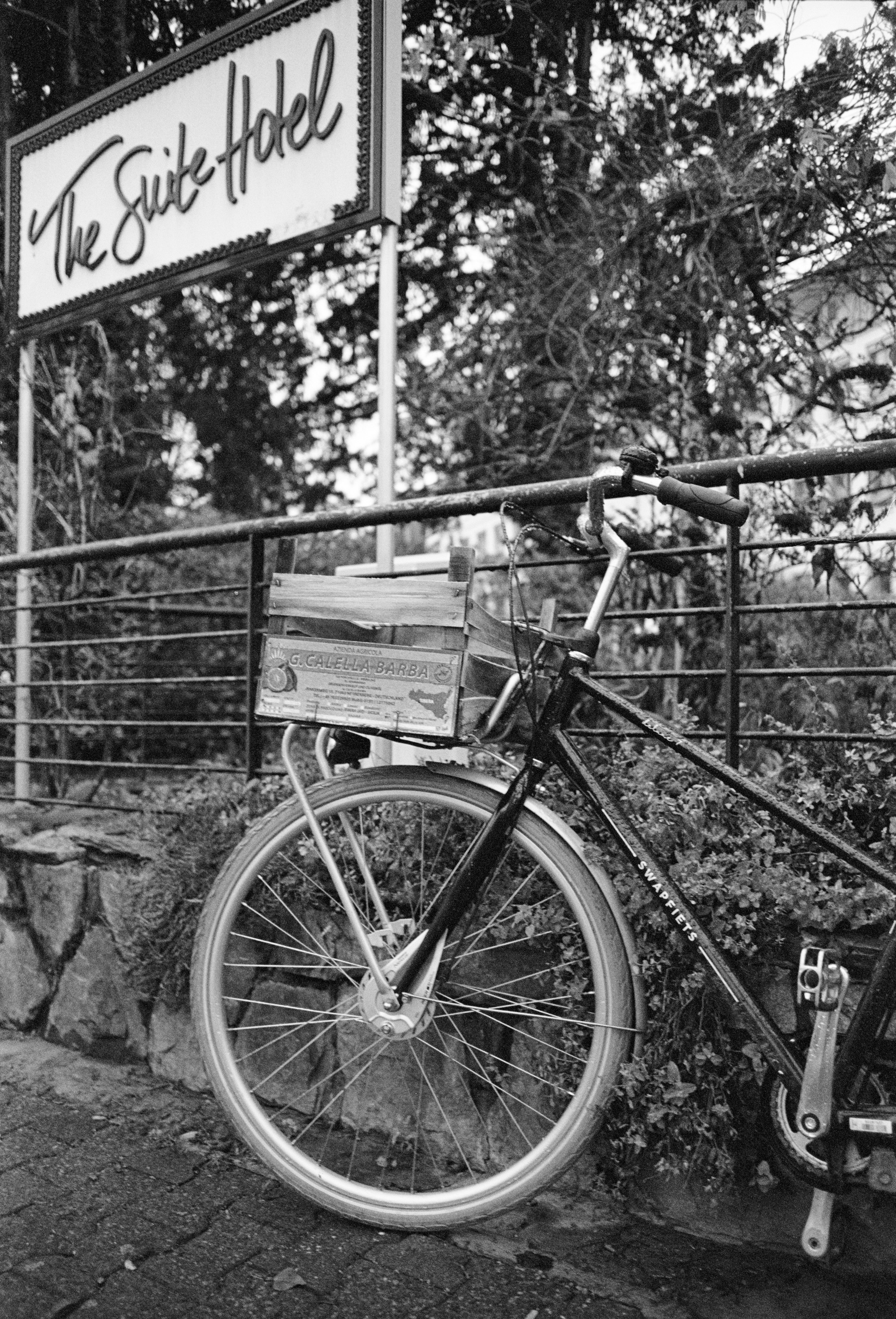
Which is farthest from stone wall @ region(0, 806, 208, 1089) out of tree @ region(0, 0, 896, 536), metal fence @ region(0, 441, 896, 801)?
tree @ region(0, 0, 896, 536)

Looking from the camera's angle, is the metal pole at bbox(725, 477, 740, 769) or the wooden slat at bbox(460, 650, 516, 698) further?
the metal pole at bbox(725, 477, 740, 769)

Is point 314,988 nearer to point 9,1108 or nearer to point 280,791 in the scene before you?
point 280,791

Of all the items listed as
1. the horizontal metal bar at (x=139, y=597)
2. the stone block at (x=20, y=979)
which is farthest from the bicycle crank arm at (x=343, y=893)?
the stone block at (x=20, y=979)

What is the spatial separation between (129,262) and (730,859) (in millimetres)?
2971

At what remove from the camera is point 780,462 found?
2.12 m

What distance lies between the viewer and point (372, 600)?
1.97 metres

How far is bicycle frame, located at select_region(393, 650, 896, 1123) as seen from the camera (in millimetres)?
1732

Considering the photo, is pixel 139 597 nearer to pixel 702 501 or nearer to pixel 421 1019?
pixel 421 1019

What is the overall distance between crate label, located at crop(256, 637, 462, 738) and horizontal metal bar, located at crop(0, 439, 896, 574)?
0.45m

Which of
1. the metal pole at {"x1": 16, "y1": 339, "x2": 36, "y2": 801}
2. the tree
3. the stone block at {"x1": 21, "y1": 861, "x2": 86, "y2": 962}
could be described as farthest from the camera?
the metal pole at {"x1": 16, "y1": 339, "x2": 36, "y2": 801}

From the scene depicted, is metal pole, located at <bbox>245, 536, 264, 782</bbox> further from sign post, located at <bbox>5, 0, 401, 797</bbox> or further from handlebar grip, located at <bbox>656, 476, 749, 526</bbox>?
handlebar grip, located at <bbox>656, 476, 749, 526</bbox>

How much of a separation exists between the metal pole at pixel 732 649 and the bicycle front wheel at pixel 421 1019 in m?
0.50

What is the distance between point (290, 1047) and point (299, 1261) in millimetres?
610

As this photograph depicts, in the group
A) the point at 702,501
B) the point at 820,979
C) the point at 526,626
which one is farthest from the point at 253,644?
the point at 820,979
